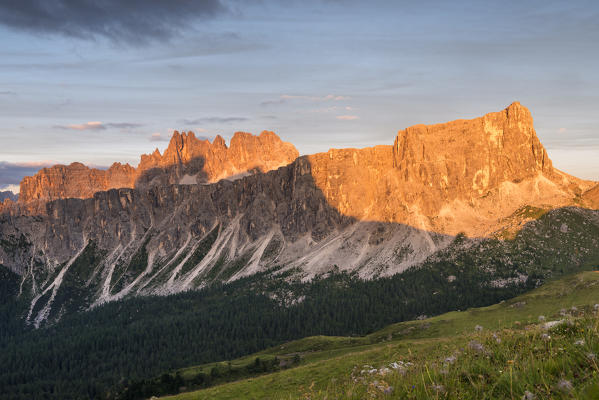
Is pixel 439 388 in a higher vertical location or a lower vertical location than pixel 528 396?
lower

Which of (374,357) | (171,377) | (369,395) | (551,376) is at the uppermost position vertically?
(551,376)

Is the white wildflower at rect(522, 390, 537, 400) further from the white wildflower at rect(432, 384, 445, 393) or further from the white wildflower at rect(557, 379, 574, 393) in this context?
the white wildflower at rect(432, 384, 445, 393)

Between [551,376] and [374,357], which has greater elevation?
[551,376]

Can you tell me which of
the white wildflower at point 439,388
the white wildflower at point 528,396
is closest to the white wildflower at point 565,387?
the white wildflower at point 528,396

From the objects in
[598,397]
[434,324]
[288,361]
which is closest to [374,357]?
[598,397]

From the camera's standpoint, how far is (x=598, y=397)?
8.15 m

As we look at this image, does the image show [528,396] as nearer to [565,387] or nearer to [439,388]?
[565,387]

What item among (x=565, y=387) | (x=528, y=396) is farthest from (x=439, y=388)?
(x=565, y=387)

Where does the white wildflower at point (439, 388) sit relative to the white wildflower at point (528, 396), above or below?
below

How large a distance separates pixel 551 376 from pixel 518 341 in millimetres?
5871

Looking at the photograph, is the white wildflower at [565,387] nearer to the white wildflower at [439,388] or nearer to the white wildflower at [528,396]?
the white wildflower at [528,396]

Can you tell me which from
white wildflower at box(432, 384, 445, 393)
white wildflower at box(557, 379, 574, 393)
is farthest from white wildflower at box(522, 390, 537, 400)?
white wildflower at box(432, 384, 445, 393)

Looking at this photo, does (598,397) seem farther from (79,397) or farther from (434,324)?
(79,397)

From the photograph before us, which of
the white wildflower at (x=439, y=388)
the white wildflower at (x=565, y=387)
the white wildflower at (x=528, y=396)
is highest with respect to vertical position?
the white wildflower at (x=565, y=387)
